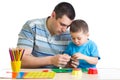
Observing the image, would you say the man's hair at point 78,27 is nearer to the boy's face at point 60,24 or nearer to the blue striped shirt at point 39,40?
the boy's face at point 60,24

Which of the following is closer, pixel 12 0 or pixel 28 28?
pixel 28 28

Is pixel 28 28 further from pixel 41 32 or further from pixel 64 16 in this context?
pixel 64 16

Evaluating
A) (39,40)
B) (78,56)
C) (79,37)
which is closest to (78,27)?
(79,37)

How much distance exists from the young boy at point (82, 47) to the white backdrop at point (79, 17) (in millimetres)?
681

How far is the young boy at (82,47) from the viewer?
1.85m

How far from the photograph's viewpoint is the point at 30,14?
2627mm

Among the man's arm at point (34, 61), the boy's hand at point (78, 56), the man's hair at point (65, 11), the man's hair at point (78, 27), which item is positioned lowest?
the man's arm at point (34, 61)

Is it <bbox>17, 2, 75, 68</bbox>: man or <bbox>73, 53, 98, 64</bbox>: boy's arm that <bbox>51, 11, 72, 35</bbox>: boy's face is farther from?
<bbox>73, 53, 98, 64</bbox>: boy's arm

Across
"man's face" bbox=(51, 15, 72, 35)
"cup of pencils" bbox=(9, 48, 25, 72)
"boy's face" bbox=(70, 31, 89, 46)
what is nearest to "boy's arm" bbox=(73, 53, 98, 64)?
"boy's face" bbox=(70, 31, 89, 46)

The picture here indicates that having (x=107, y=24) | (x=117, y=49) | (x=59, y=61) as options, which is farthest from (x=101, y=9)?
(x=59, y=61)

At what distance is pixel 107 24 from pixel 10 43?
88cm

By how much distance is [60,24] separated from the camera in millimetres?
1969

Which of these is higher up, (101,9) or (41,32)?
(101,9)

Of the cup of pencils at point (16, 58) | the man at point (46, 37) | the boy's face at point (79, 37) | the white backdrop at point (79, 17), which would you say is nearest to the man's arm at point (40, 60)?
the man at point (46, 37)
